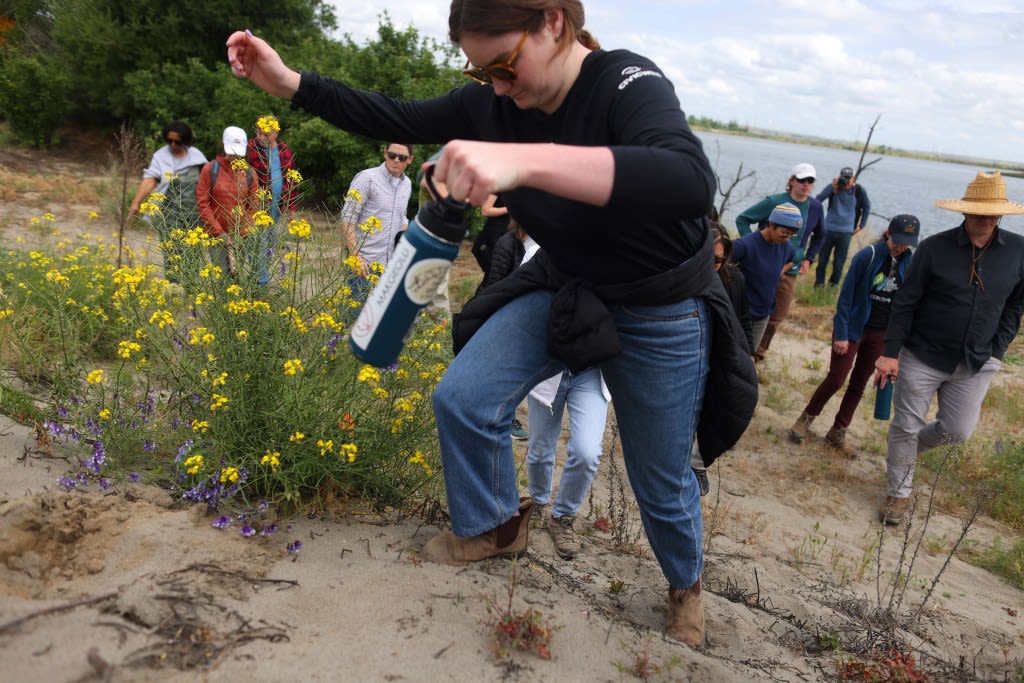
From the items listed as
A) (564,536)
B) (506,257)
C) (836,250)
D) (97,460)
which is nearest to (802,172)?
(836,250)

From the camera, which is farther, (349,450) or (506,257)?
(506,257)

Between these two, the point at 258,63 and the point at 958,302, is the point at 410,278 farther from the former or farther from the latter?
the point at 958,302

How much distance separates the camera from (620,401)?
106 inches

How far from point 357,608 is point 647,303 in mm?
1338

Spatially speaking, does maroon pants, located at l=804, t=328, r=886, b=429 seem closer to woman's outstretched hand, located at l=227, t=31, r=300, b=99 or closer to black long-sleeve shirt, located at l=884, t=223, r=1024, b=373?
black long-sleeve shirt, located at l=884, t=223, r=1024, b=373

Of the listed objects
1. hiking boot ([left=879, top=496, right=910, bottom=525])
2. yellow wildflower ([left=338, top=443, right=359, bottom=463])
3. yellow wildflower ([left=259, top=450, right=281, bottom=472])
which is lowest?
hiking boot ([left=879, top=496, right=910, bottom=525])

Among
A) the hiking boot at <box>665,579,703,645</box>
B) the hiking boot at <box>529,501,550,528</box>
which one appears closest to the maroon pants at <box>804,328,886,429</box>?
the hiking boot at <box>529,501,550,528</box>

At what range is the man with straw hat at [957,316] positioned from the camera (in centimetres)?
499

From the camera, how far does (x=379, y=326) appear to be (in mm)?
2254

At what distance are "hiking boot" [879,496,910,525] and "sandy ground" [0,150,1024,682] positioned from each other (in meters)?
1.25

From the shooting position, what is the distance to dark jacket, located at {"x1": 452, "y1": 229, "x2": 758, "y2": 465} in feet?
7.95

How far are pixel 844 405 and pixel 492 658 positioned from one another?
5.36m

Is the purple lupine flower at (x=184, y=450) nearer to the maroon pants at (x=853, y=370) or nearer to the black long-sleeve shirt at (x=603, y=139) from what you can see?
the black long-sleeve shirt at (x=603, y=139)

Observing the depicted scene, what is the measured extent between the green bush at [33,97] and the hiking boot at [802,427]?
17539 mm
